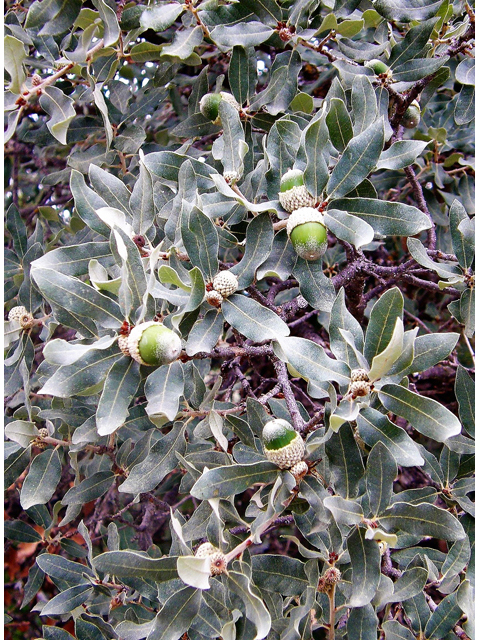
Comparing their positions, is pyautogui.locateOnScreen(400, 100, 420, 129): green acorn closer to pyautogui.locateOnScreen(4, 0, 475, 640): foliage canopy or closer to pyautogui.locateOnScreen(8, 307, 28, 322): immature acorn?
pyautogui.locateOnScreen(4, 0, 475, 640): foliage canopy

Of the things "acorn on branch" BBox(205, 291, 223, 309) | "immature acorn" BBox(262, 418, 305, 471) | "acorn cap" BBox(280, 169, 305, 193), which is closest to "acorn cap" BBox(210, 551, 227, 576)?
"immature acorn" BBox(262, 418, 305, 471)

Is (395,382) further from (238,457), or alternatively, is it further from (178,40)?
(178,40)

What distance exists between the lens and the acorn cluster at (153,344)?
3.12 ft

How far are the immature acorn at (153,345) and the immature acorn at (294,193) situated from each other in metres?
0.36

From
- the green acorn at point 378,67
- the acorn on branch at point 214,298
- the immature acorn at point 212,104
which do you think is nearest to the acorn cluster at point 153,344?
the acorn on branch at point 214,298

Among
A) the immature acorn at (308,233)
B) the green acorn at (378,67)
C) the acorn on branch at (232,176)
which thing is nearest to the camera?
the immature acorn at (308,233)

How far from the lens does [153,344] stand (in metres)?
0.95

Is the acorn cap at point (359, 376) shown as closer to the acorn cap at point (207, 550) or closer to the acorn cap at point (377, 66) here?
the acorn cap at point (207, 550)

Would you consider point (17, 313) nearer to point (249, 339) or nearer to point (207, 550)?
point (249, 339)

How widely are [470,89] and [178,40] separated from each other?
837 mm

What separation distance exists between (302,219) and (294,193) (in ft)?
0.23

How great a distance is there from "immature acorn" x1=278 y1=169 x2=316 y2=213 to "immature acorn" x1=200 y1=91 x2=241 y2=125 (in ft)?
1.56

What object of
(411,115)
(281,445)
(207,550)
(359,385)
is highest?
(411,115)

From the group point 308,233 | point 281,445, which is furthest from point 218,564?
point 308,233
